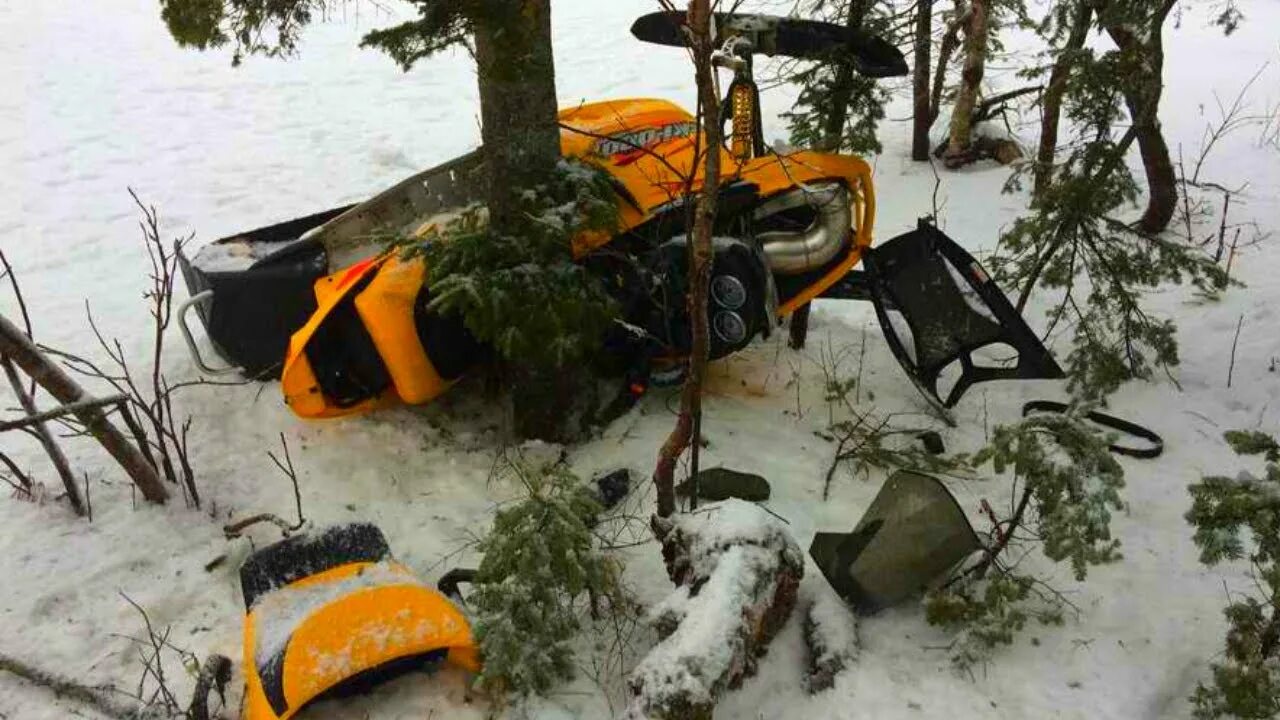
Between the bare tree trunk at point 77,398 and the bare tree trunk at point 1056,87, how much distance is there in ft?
16.1

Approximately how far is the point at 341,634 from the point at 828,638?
5.89ft

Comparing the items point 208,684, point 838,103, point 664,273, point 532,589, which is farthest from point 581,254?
point 208,684

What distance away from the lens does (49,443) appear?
3.70m

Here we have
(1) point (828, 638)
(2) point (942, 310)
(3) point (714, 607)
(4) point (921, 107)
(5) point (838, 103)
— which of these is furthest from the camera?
(4) point (921, 107)

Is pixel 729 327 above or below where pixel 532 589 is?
above

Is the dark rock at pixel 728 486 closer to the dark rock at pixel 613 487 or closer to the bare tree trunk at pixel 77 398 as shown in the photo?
the dark rock at pixel 613 487

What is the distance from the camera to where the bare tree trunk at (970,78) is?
8492mm

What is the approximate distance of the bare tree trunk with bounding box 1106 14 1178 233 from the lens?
15.1 ft

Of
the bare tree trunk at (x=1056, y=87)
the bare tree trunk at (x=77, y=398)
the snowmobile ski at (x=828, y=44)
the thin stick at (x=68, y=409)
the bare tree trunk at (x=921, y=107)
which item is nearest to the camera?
the thin stick at (x=68, y=409)

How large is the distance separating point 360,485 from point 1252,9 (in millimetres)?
19128

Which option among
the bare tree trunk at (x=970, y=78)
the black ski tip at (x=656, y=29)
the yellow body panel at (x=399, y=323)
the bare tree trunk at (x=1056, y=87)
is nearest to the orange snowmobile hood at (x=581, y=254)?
the yellow body panel at (x=399, y=323)

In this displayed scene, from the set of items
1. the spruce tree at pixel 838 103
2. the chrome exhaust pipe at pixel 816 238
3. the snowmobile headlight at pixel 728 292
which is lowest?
the snowmobile headlight at pixel 728 292

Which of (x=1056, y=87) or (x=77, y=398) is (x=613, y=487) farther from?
(x=1056, y=87)

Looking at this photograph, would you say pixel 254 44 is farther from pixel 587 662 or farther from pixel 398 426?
pixel 587 662
